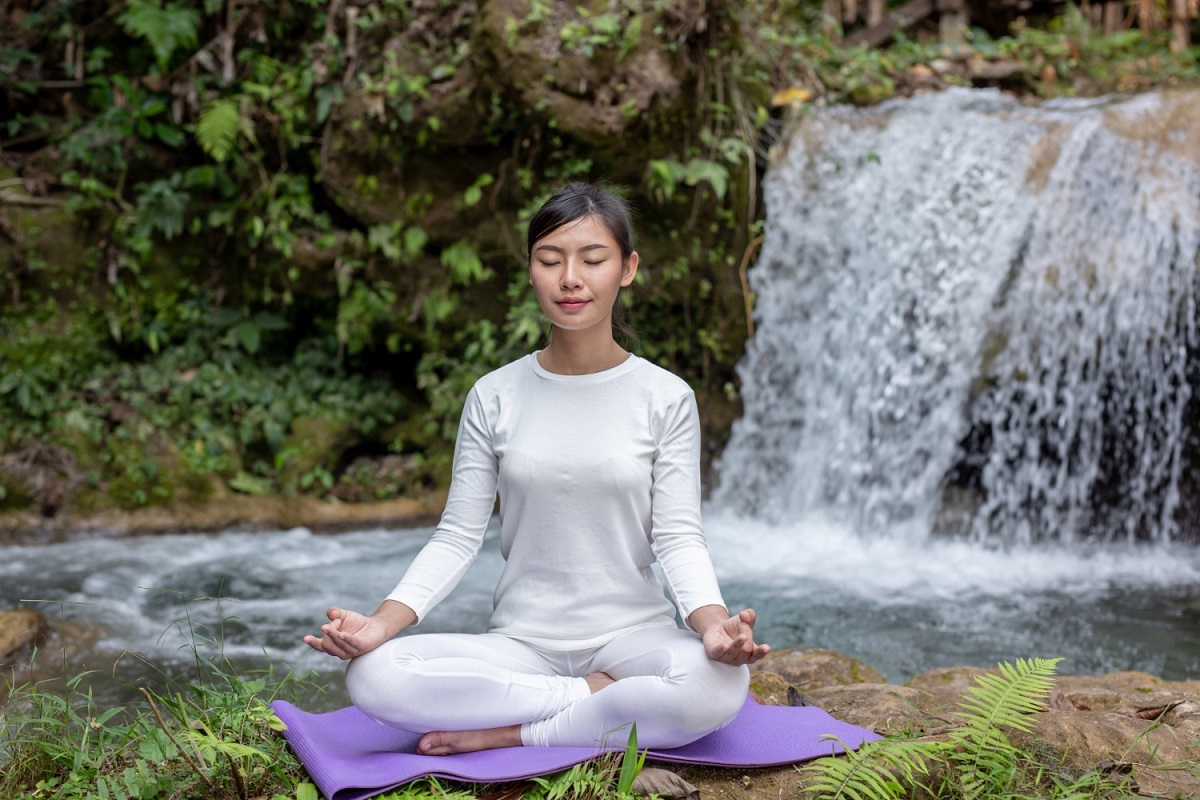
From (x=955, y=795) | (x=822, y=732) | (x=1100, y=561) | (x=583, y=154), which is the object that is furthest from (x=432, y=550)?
(x=1100, y=561)

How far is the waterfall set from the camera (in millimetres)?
6117

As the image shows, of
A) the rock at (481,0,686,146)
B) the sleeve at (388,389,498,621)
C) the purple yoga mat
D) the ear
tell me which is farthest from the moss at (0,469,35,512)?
the ear

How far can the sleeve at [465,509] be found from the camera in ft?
8.11

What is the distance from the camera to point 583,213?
2.46 meters

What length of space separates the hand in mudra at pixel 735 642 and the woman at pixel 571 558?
0.07 metres

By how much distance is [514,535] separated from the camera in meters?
2.55

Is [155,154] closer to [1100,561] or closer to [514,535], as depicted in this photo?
[514,535]

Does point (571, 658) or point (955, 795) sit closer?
point (955, 795)

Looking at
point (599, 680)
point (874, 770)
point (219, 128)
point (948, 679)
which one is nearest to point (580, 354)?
point (599, 680)

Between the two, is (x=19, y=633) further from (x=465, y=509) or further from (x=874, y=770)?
(x=874, y=770)

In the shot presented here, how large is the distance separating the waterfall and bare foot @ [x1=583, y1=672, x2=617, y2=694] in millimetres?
4313

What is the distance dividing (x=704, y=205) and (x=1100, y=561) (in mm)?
3325

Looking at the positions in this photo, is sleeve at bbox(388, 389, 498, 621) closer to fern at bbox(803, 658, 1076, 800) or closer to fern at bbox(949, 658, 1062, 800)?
fern at bbox(803, 658, 1076, 800)

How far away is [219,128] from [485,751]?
18.5ft
